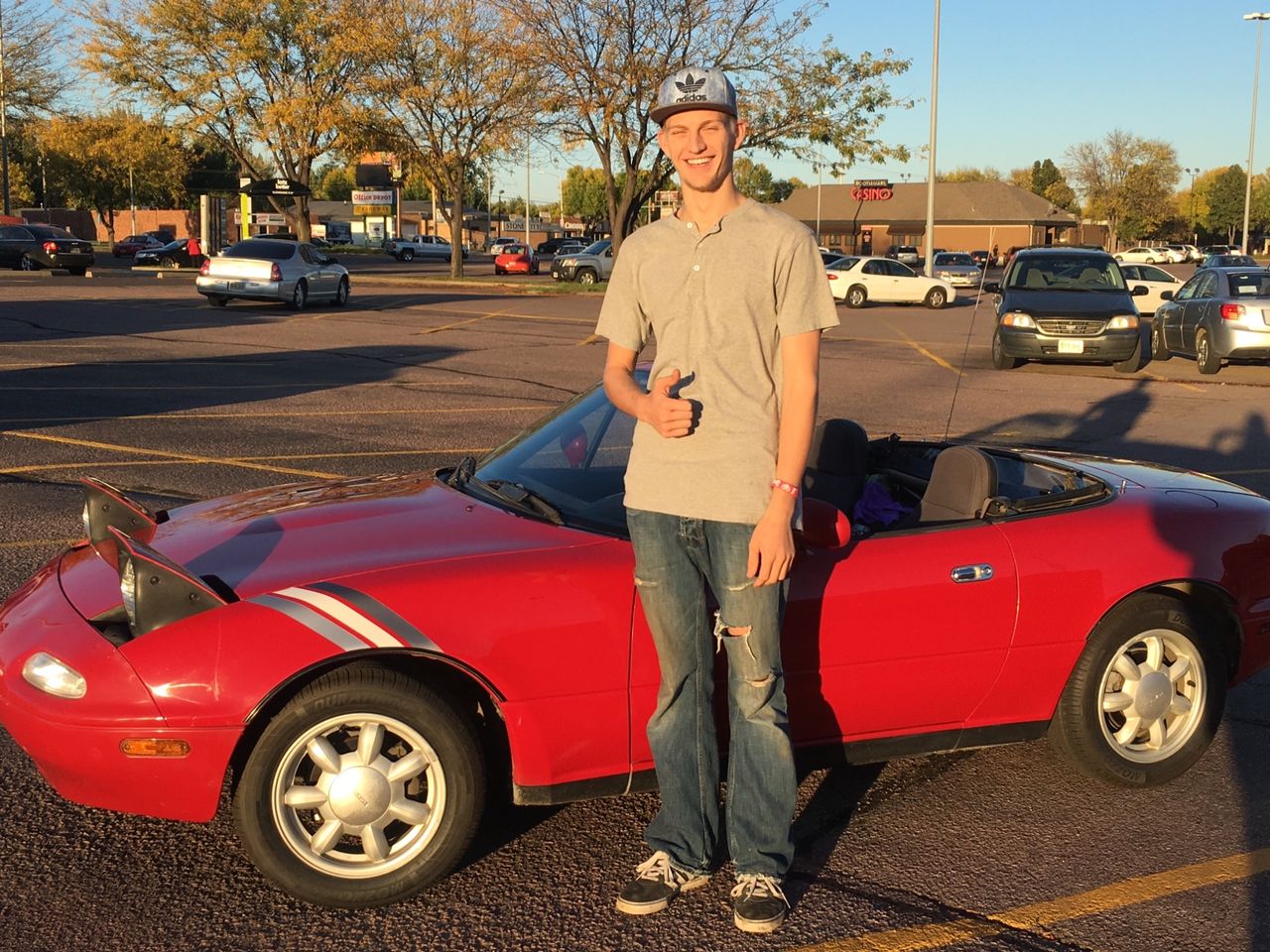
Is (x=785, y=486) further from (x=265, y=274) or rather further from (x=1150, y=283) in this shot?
(x=1150, y=283)

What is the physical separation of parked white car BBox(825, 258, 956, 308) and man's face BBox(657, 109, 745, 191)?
3572cm

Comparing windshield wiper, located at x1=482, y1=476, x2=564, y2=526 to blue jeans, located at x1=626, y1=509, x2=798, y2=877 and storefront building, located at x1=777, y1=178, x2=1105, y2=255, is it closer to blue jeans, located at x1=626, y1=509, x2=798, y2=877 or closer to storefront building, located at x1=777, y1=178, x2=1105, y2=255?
blue jeans, located at x1=626, y1=509, x2=798, y2=877

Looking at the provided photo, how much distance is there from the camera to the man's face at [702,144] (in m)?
3.07

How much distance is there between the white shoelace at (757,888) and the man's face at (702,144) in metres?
1.72

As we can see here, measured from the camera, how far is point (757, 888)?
327 centimetres

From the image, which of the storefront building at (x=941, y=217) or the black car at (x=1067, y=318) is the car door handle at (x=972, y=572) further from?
the storefront building at (x=941, y=217)

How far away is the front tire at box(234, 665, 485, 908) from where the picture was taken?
320cm

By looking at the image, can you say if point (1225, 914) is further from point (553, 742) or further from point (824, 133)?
point (824, 133)

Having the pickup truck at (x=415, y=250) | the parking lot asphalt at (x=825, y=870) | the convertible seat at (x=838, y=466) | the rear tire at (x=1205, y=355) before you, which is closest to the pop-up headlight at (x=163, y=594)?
the parking lot asphalt at (x=825, y=870)

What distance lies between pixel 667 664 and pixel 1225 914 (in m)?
1.60

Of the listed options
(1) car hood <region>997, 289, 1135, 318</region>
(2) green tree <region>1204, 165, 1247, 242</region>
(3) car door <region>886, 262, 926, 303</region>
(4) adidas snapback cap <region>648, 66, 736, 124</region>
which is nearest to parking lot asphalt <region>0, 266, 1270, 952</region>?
(4) adidas snapback cap <region>648, 66, 736, 124</region>

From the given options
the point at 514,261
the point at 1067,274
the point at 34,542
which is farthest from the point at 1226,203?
the point at 34,542

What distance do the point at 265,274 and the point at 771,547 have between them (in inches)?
961

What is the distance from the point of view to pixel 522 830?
3811 mm
